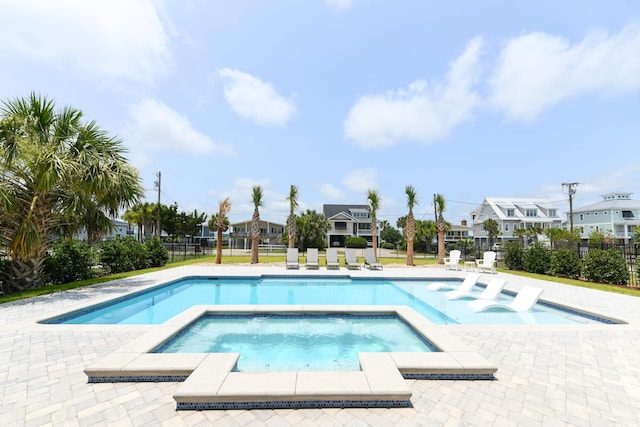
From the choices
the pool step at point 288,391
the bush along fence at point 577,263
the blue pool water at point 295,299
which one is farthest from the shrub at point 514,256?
the pool step at point 288,391

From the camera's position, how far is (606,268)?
39.2 ft

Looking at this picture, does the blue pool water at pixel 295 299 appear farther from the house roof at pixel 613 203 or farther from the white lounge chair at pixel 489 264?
the house roof at pixel 613 203

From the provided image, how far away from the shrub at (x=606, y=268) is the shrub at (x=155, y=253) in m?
21.1

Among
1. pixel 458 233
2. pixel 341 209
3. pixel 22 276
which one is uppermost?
pixel 341 209

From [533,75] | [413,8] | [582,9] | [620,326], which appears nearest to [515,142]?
[533,75]

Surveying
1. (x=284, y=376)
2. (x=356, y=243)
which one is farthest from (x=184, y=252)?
(x=284, y=376)

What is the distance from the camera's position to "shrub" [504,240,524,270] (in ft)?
53.7

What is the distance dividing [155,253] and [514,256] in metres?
20.5

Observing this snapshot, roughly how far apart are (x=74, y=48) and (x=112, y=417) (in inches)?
465

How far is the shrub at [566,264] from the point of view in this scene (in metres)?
13.2

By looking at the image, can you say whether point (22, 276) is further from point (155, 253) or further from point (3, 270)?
point (155, 253)

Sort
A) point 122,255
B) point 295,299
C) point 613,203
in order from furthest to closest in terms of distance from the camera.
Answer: point 613,203 < point 122,255 < point 295,299

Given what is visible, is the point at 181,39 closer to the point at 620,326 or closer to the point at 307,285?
the point at 307,285

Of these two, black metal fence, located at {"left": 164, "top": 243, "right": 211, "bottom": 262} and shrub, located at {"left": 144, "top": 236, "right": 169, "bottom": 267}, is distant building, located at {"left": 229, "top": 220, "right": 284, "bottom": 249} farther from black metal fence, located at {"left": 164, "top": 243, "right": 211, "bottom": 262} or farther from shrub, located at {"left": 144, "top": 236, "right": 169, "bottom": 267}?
shrub, located at {"left": 144, "top": 236, "right": 169, "bottom": 267}
